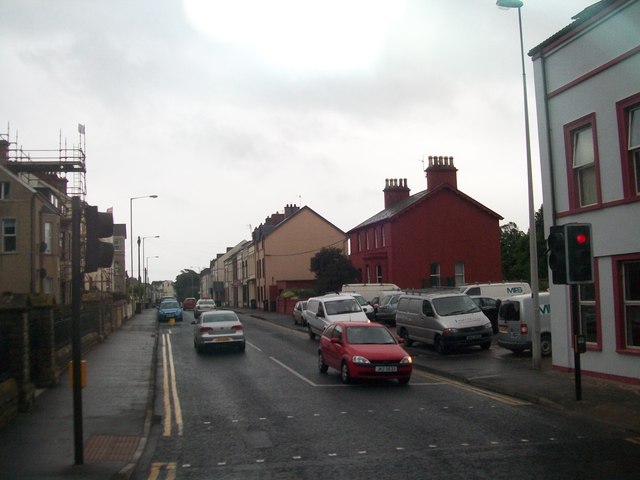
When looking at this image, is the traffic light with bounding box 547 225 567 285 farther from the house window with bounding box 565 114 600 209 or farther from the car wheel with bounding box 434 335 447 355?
the car wheel with bounding box 434 335 447 355

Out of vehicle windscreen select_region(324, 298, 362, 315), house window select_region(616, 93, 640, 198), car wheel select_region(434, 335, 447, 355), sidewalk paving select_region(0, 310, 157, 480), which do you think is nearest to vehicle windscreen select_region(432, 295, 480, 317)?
car wheel select_region(434, 335, 447, 355)

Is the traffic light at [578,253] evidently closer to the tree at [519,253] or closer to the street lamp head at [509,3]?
the street lamp head at [509,3]

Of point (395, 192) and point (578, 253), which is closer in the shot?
point (578, 253)

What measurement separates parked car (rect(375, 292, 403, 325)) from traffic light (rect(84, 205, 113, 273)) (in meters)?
26.9

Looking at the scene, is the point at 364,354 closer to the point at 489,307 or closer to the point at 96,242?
the point at 96,242

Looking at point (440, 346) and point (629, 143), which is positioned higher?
point (629, 143)

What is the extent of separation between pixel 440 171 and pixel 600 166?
109ft

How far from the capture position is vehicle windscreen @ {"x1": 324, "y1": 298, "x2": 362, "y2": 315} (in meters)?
27.8

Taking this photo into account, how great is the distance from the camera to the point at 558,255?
41.8 ft

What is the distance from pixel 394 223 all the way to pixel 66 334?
30.0 m

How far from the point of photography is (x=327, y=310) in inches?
1095

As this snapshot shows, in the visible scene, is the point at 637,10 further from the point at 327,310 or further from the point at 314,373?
the point at 327,310

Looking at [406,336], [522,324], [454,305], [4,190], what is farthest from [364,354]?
[4,190]

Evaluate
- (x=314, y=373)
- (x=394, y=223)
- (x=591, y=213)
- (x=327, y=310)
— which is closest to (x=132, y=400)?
(x=314, y=373)
